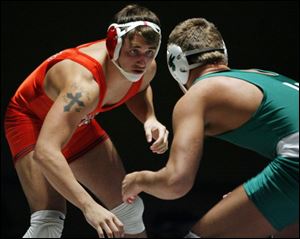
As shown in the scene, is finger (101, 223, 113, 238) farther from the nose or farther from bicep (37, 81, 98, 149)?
the nose

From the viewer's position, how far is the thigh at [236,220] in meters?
2.73

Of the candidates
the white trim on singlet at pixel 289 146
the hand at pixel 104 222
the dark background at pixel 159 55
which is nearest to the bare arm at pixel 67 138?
the hand at pixel 104 222

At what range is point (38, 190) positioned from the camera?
3844 millimetres

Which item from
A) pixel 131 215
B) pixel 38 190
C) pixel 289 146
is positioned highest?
pixel 289 146

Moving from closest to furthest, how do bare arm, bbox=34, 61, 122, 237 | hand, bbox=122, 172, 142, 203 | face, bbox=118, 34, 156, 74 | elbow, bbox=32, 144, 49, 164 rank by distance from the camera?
hand, bbox=122, 172, 142, 203, bare arm, bbox=34, 61, 122, 237, elbow, bbox=32, 144, 49, 164, face, bbox=118, 34, 156, 74

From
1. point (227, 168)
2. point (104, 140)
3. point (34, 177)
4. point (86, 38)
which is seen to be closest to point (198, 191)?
point (227, 168)

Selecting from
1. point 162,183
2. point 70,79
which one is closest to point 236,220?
point 162,183

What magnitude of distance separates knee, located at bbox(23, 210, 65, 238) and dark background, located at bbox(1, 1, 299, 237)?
204 centimetres

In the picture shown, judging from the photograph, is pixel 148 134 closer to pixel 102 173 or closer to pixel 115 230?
pixel 102 173

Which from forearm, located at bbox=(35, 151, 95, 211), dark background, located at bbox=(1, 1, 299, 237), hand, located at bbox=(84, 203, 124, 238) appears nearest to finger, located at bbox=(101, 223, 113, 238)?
hand, located at bbox=(84, 203, 124, 238)

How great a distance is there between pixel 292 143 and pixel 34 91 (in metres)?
1.64

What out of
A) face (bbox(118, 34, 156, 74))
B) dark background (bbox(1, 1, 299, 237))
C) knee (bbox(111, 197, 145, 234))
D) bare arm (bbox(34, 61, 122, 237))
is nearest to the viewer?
bare arm (bbox(34, 61, 122, 237))

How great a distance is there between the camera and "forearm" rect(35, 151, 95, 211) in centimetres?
334

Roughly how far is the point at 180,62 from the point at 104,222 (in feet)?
2.33
